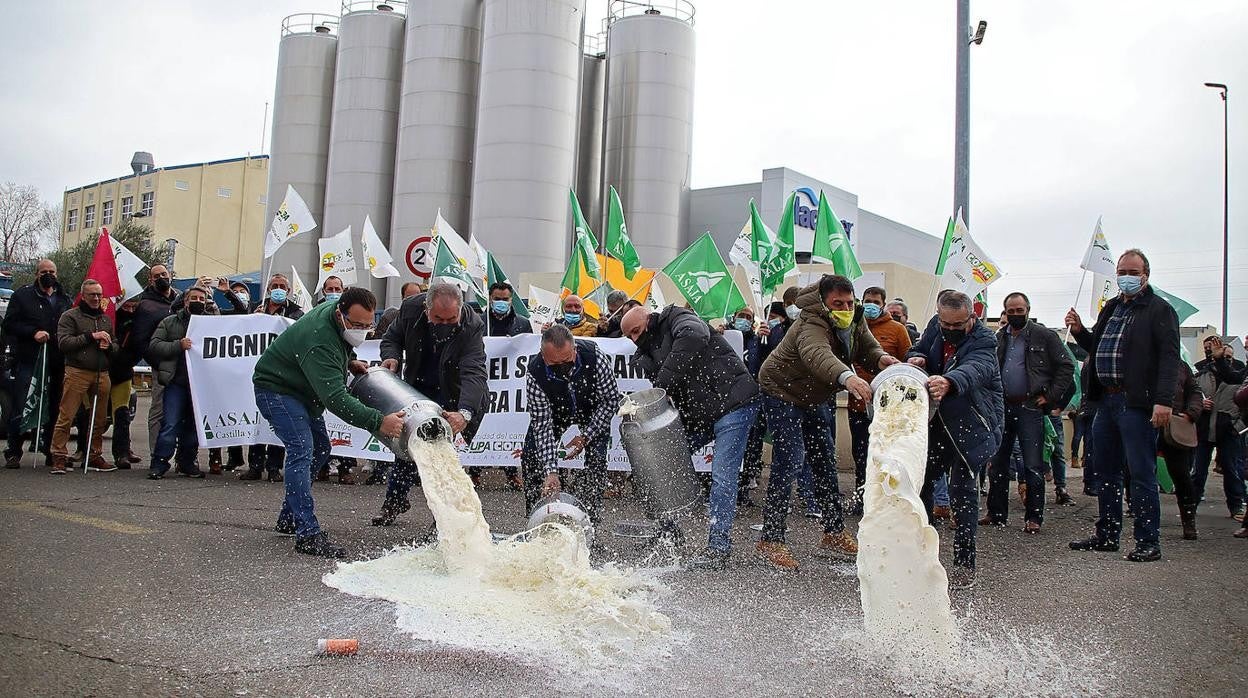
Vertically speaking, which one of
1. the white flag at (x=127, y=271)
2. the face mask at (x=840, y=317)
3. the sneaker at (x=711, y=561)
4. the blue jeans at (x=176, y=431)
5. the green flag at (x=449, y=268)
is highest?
the green flag at (x=449, y=268)

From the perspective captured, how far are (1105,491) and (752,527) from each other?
8.42 ft

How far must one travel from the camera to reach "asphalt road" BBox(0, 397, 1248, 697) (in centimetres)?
353

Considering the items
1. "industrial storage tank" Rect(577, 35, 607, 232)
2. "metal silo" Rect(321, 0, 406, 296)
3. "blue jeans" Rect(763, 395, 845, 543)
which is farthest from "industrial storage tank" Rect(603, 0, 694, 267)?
"blue jeans" Rect(763, 395, 845, 543)

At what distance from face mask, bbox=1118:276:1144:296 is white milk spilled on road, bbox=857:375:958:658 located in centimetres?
331

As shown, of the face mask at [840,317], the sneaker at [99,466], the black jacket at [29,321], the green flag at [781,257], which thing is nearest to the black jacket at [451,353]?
the face mask at [840,317]

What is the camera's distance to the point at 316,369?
18.6ft

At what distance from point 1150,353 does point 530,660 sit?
499 centimetres

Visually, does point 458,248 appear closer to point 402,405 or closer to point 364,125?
point 402,405

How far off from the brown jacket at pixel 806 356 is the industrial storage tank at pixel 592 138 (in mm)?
31367

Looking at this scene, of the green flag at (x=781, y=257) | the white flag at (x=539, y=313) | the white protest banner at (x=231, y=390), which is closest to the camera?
the white protest banner at (x=231, y=390)

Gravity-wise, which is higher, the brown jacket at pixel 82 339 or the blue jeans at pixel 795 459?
the brown jacket at pixel 82 339

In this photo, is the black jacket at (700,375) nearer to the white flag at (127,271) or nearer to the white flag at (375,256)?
the white flag at (127,271)

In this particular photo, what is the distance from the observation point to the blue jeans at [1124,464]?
6.39m

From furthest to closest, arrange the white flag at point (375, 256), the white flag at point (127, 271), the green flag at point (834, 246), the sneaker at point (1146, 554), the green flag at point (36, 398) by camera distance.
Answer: the white flag at point (375, 256), the green flag at point (834, 246), the white flag at point (127, 271), the green flag at point (36, 398), the sneaker at point (1146, 554)
